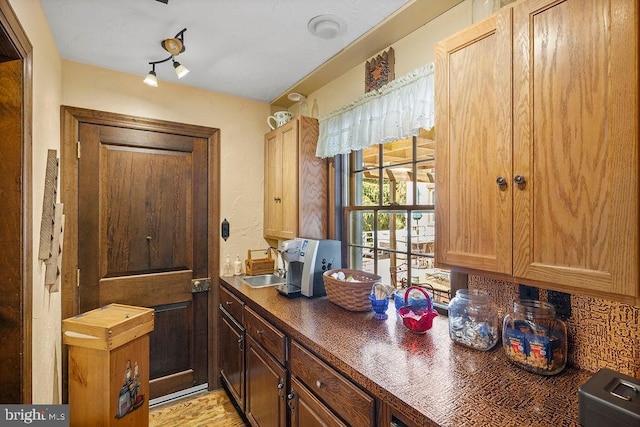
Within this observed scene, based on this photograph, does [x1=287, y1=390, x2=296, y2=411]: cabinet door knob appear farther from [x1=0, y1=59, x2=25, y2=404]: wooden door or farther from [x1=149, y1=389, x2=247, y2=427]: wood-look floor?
[x1=0, y1=59, x2=25, y2=404]: wooden door

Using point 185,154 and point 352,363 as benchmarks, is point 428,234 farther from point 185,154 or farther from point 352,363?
point 185,154

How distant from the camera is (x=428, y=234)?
1.84 metres

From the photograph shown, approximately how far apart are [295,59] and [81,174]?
1705 mm

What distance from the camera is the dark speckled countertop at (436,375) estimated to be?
2.81ft

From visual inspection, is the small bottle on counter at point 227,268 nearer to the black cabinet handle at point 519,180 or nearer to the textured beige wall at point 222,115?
the textured beige wall at point 222,115

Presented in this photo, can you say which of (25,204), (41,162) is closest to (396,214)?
(25,204)

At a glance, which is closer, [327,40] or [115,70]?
[327,40]

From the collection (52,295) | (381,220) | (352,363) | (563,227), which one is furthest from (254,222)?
(563,227)

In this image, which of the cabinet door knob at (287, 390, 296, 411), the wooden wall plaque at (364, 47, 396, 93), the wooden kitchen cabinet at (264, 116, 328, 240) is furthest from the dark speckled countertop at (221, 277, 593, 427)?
the wooden wall plaque at (364, 47, 396, 93)

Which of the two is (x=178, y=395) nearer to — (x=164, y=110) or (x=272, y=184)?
(x=272, y=184)

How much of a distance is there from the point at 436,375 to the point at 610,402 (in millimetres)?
436

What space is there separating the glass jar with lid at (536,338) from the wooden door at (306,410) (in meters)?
0.68

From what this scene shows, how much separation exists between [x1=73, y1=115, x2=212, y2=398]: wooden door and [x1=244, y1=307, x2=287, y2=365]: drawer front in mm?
840

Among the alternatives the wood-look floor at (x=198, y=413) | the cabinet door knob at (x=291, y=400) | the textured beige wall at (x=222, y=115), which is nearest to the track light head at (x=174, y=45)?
the textured beige wall at (x=222, y=115)
